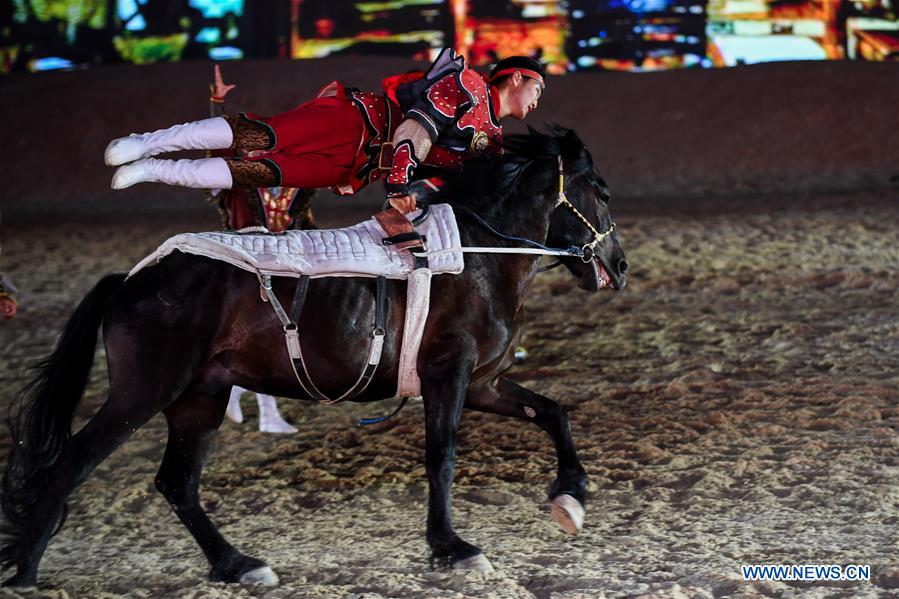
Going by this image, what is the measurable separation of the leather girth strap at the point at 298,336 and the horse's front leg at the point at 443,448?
22 centimetres

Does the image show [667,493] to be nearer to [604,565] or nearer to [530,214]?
[604,565]

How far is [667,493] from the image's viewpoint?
4.55 meters

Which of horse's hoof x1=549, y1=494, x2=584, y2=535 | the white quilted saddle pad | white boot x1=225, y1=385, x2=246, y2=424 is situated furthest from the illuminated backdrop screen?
horse's hoof x1=549, y1=494, x2=584, y2=535

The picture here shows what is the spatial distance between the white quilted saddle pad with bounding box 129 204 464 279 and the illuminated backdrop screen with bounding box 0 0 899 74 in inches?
466

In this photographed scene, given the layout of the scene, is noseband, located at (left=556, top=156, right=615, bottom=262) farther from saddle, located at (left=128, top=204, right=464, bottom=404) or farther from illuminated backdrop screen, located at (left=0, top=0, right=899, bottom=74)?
illuminated backdrop screen, located at (left=0, top=0, right=899, bottom=74)

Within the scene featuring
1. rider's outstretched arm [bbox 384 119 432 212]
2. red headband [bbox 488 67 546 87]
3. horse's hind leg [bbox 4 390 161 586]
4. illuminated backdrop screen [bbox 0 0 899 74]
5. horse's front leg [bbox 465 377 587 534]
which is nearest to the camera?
horse's hind leg [bbox 4 390 161 586]

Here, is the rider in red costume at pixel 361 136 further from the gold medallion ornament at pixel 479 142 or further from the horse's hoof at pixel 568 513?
the horse's hoof at pixel 568 513

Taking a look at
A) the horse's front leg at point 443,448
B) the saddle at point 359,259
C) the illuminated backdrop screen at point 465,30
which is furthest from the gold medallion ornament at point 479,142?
the illuminated backdrop screen at point 465,30

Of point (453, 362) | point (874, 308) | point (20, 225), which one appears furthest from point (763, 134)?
point (453, 362)

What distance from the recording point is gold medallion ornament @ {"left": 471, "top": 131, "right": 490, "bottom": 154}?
429 cm

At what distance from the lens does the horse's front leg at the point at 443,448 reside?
385 cm

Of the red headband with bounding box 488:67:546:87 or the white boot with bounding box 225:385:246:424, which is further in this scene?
the white boot with bounding box 225:385:246:424

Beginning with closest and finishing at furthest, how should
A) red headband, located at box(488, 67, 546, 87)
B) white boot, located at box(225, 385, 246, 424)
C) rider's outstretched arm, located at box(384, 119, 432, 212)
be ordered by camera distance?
1. rider's outstretched arm, located at box(384, 119, 432, 212)
2. red headband, located at box(488, 67, 546, 87)
3. white boot, located at box(225, 385, 246, 424)

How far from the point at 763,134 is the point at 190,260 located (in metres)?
10.8
